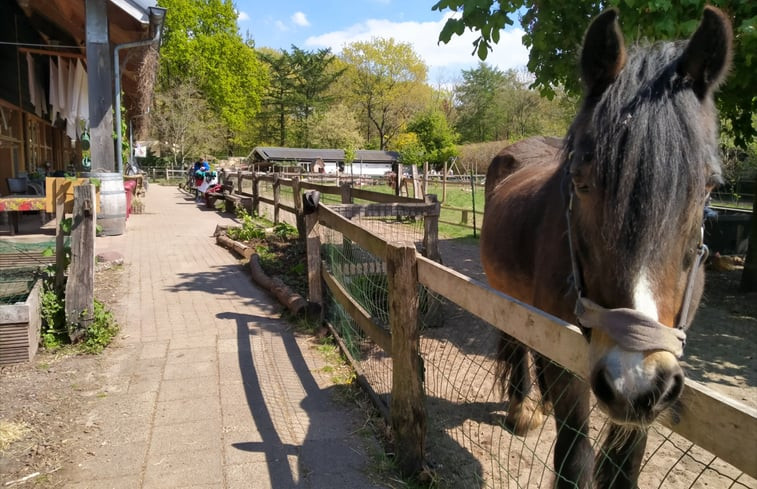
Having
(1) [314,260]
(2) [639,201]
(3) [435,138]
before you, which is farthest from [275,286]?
(3) [435,138]

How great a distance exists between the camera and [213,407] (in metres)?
3.32

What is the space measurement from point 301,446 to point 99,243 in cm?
704

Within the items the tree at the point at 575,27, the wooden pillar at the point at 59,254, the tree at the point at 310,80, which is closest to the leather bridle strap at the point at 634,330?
the tree at the point at 575,27

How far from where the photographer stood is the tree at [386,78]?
2416 inches

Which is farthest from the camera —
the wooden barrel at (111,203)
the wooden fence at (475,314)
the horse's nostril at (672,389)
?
the wooden barrel at (111,203)

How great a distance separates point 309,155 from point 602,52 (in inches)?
2098

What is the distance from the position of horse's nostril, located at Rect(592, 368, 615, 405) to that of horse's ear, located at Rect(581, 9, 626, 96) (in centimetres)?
102

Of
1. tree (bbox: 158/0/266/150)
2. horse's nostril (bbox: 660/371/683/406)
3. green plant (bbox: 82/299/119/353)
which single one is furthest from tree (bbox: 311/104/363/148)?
horse's nostril (bbox: 660/371/683/406)

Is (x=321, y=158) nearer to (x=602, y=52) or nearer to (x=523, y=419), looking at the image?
(x=523, y=419)

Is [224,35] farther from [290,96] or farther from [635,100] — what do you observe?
[635,100]

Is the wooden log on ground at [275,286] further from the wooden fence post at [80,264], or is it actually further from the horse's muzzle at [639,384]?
the horse's muzzle at [639,384]

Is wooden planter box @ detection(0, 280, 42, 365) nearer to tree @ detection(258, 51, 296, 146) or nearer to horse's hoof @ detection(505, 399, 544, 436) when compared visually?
A: horse's hoof @ detection(505, 399, 544, 436)

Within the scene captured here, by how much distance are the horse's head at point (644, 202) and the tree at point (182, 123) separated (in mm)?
43354

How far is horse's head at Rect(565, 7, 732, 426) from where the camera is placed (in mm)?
1179
